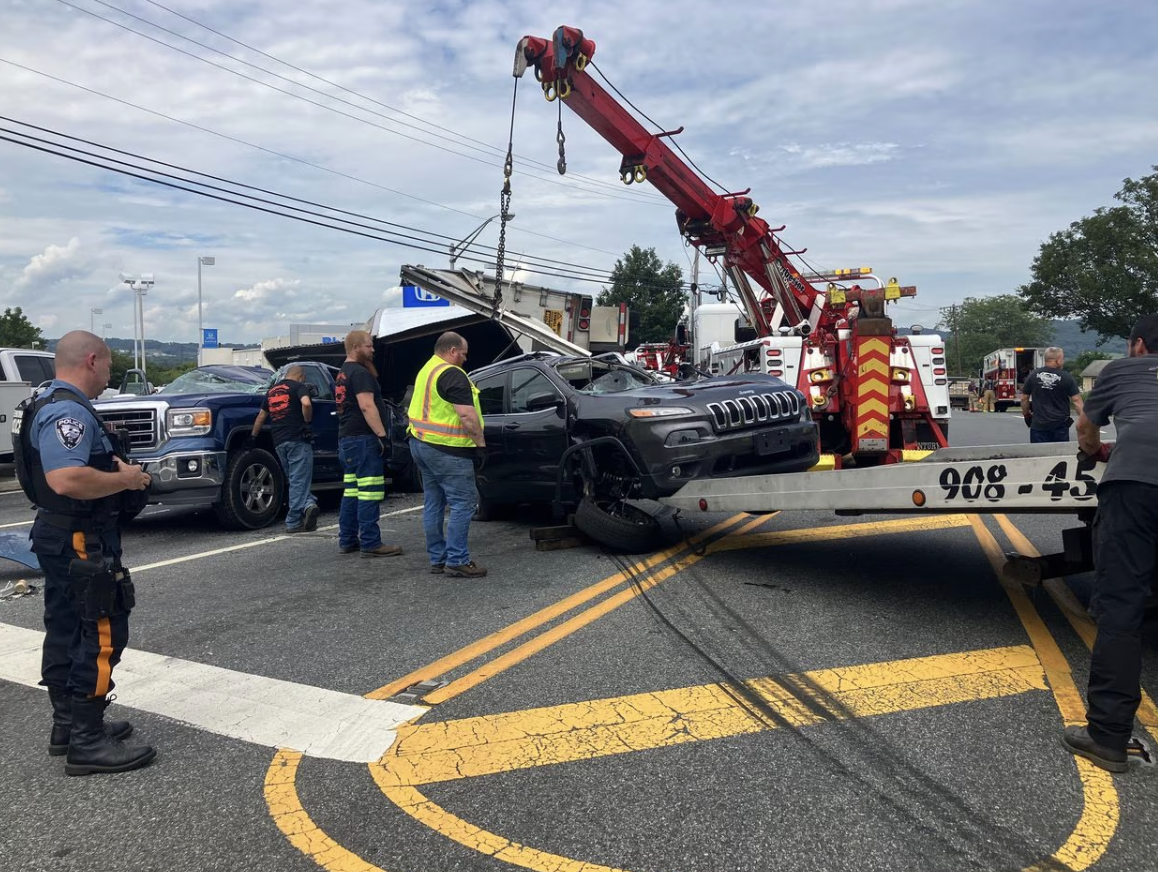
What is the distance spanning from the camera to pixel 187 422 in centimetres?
813

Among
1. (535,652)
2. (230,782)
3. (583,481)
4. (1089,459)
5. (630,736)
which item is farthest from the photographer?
(583,481)

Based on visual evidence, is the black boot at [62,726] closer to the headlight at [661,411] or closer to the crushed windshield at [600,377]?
the headlight at [661,411]

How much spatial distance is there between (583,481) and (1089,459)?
3.85 m

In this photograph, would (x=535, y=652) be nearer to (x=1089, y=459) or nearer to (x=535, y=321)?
(x=1089, y=459)

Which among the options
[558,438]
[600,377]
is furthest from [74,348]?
[600,377]

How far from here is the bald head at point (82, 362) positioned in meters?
3.25

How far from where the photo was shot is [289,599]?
5621 millimetres

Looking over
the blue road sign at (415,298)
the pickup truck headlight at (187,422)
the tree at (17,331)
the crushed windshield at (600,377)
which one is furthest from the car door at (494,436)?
the tree at (17,331)

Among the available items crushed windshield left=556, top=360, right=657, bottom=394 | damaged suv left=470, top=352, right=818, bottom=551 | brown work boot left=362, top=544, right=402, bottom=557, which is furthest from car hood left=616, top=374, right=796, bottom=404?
brown work boot left=362, top=544, right=402, bottom=557

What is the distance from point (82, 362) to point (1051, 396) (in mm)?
9838

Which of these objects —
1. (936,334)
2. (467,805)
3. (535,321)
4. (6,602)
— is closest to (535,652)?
(467,805)

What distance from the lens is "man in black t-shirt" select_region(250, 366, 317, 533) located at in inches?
322

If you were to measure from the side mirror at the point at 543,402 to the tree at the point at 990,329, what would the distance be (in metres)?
110

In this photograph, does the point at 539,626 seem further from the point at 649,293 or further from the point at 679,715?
the point at 649,293
